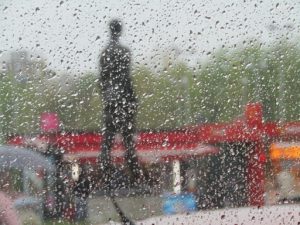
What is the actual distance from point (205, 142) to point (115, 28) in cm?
23

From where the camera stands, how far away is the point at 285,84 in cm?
120

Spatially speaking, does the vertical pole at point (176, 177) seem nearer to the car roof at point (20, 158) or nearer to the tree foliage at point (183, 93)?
the tree foliage at point (183, 93)

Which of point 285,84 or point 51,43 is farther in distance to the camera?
point 285,84

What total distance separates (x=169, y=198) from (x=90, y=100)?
0.21 m

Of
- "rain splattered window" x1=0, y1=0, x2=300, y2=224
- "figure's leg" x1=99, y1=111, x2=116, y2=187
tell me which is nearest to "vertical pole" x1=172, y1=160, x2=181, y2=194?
"rain splattered window" x1=0, y1=0, x2=300, y2=224

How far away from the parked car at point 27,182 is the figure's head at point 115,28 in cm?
22

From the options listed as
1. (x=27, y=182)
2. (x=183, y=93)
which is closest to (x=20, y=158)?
(x=27, y=182)

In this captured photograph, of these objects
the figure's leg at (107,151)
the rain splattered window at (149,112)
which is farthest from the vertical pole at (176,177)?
the figure's leg at (107,151)

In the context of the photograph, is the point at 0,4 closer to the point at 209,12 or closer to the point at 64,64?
the point at 64,64

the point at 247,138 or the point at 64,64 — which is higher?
the point at 64,64

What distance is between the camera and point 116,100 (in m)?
1.14

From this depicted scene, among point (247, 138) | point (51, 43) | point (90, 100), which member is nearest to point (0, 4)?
point (51, 43)

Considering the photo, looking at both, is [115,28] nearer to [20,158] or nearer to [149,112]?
[149,112]

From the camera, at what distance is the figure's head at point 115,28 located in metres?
1.12
